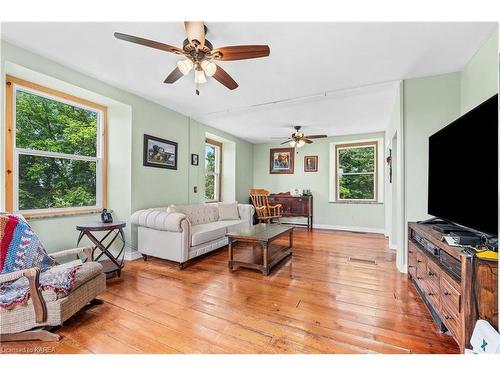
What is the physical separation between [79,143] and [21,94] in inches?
28.7

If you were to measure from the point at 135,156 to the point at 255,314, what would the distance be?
2729 mm

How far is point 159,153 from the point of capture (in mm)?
3740

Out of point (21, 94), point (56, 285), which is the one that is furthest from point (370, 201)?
point (21, 94)

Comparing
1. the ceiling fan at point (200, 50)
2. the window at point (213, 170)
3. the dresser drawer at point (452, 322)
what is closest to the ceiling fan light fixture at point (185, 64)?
the ceiling fan at point (200, 50)

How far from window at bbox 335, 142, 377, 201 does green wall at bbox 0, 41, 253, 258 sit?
3.39 meters

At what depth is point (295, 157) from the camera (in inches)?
251

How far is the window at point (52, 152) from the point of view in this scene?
7.93 feet

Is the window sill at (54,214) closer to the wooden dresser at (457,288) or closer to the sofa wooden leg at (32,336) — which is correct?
the sofa wooden leg at (32,336)

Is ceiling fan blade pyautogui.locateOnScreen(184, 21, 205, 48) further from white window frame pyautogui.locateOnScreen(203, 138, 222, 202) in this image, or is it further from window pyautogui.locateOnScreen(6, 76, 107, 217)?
white window frame pyautogui.locateOnScreen(203, 138, 222, 202)

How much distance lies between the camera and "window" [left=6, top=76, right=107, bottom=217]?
242cm

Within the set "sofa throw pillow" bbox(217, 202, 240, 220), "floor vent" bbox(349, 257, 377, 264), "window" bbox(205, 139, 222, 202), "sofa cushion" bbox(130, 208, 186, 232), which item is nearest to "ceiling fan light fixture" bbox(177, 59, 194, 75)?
"sofa cushion" bbox(130, 208, 186, 232)

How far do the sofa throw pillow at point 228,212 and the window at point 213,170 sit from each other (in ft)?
3.65

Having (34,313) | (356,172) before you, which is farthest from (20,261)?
(356,172)

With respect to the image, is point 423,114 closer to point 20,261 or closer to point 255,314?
point 255,314
